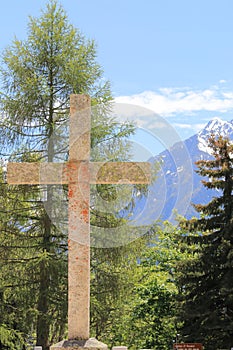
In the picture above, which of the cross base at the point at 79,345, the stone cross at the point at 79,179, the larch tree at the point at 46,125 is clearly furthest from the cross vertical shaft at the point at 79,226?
the larch tree at the point at 46,125

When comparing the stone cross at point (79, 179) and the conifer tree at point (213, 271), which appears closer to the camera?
the stone cross at point (79, 179)

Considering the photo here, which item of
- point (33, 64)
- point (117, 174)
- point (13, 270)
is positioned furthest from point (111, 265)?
point (117, 174)

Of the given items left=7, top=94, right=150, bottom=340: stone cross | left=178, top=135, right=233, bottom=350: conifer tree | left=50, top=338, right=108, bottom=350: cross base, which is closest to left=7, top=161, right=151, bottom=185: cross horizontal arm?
left=7, top=94, right=150, bottom=340: stone cross

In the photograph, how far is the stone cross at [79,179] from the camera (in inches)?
244

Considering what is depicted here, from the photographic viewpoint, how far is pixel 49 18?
49.5 ft

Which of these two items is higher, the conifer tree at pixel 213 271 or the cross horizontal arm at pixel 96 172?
the cross horizontal arm at pixel 96 172

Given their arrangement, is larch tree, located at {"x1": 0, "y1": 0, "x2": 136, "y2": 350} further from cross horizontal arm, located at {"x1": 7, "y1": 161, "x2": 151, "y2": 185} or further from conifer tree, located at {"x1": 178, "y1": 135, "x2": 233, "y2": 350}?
cross horizontal arm, located at {"x1": 7, "y1": 161, "x2": 151, "y2": 185}

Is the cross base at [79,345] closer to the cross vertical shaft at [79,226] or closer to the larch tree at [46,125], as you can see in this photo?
the cross vertical shaft at [79,226]

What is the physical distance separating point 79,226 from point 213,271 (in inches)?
366

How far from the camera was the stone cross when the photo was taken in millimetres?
6199

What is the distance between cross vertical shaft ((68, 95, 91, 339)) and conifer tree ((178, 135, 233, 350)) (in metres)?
8.37

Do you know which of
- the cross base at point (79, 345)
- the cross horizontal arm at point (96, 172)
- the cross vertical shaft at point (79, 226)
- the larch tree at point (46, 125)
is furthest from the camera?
the larch tree at point (46, 125)

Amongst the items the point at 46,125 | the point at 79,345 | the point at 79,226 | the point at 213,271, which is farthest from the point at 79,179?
the point at 213,271

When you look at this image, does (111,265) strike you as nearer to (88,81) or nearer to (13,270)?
(13,270)
